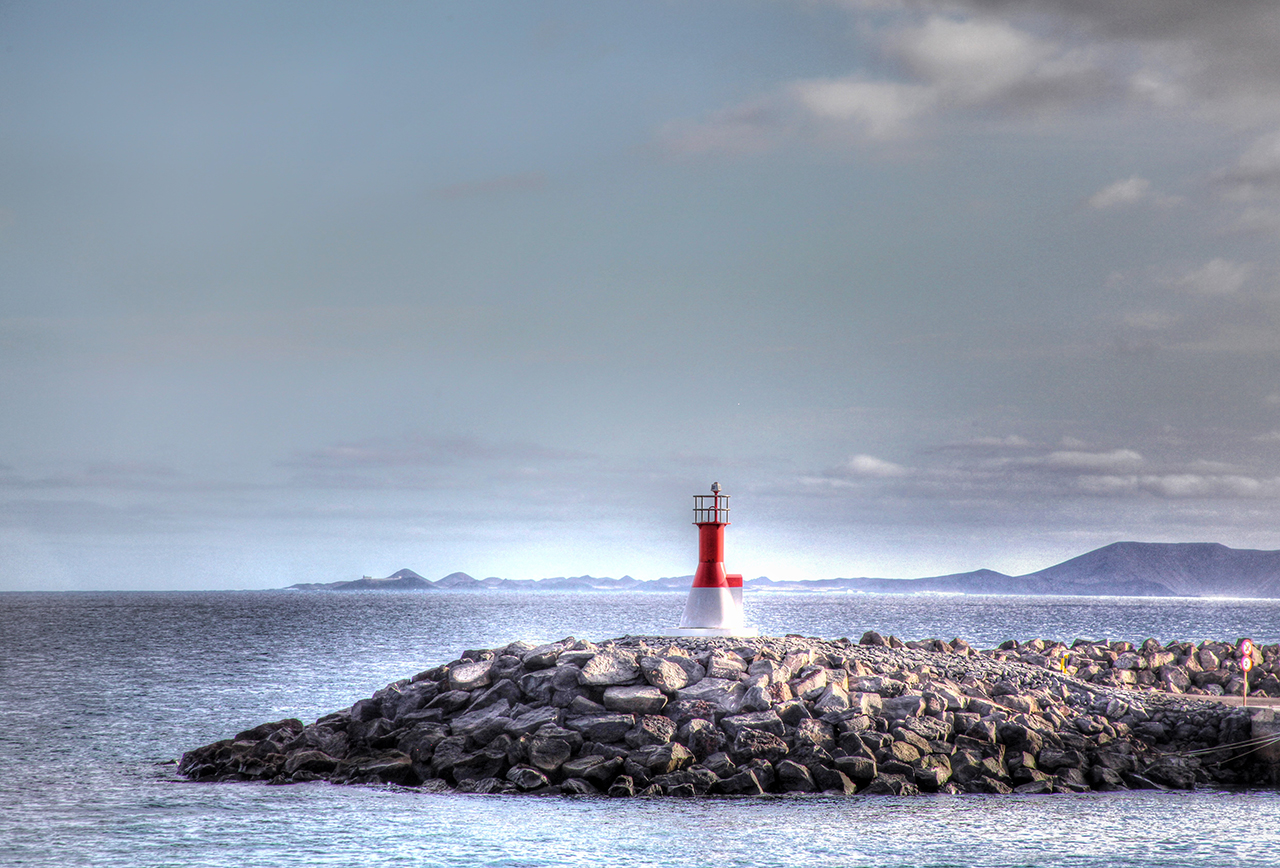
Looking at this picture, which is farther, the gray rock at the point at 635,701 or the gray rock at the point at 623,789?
the gray rock at the point at 635,701

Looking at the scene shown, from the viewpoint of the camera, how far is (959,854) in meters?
14.3

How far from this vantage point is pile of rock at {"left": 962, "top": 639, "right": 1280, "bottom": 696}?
80.0 ft

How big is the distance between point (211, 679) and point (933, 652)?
25856 mm

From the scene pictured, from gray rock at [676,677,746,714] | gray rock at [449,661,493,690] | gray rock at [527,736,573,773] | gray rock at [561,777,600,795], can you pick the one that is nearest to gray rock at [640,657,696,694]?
gray rock at [676,677,746,714]

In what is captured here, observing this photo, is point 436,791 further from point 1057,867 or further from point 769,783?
point 1057,867

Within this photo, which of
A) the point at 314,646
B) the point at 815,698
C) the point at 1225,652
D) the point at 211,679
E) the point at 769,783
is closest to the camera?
the point at 769,783

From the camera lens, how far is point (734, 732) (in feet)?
56.4

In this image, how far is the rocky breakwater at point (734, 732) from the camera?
16.8 meters

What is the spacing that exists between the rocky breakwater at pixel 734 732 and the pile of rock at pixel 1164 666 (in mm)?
4022

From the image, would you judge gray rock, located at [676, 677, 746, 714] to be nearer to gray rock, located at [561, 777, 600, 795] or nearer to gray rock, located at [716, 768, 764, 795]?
gray rock, located at [716, 768, 764, 795]

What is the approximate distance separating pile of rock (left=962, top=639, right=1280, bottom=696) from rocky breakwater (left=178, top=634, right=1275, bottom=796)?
4.02 meters

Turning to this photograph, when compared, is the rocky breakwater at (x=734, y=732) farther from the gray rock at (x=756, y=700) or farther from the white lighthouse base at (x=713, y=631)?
the white lighthouse base at (x=713, y=631)

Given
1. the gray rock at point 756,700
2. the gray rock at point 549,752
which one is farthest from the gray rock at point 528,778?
the gray rock at point 756,700

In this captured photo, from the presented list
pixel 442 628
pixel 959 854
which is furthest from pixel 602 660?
pixel 442 628
